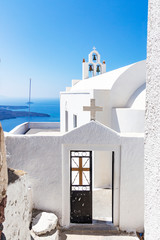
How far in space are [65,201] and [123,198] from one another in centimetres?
146

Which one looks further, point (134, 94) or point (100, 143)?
point (134, 94)

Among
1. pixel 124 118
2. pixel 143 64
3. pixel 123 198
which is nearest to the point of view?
pixel 123 198

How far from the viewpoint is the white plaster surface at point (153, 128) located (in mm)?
1122

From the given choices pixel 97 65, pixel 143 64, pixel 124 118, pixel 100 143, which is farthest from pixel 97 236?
pixel 97 65

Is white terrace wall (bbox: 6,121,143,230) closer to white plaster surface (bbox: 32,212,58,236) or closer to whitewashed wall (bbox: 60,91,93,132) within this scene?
white plaster surface (bbox: 32,212,58,236)

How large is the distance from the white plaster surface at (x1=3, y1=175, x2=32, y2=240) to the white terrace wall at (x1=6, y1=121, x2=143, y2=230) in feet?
6.63

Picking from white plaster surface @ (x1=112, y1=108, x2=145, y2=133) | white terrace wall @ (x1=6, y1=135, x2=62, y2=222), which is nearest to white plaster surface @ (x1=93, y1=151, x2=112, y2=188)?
white plaster surface @ (x1=112, y1=108, x2=145, y2=133)

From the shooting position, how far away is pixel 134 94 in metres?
7.81

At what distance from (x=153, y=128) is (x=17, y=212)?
93.8 inches

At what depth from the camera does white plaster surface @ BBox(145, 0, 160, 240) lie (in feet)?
3.68

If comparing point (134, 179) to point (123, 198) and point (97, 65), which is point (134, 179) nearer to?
point (123, 198)

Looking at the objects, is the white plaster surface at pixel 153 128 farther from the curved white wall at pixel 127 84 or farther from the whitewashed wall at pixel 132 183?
the curved white wall at pixel 127 84

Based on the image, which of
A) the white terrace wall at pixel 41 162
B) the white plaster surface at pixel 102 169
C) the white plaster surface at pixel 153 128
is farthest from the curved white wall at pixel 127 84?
the white plaster surface at pixel 153 128

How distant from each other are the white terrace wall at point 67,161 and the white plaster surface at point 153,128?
3.88m
